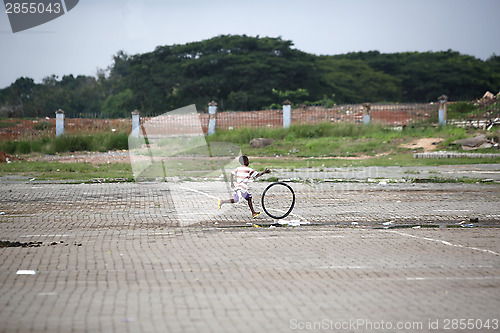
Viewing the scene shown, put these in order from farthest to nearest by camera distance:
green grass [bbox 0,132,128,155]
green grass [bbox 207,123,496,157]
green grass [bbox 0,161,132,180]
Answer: green grass [bbox 0,132,128,155] < green grass [bbox 207,123,496,157] < green grass [bbox 0,161,132,180]

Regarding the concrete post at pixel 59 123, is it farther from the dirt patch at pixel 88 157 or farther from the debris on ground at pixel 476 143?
the debris on ground at pixel 476 143

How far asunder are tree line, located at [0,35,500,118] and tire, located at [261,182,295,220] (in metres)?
44.2

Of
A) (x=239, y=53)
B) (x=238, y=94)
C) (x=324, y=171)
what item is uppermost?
(x=239, y=53)

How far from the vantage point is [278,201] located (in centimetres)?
1248

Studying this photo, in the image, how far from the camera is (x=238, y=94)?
2450 inches

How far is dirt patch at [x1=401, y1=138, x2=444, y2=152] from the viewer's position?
2869cm

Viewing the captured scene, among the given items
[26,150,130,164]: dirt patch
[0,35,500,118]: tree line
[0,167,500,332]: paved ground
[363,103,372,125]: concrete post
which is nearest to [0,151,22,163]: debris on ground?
[26,150,130,164]: dirt patch

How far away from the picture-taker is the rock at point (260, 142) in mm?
31891

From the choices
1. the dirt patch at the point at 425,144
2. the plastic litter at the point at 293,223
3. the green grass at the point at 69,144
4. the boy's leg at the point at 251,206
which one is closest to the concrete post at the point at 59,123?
the green grass at the point at 69,144

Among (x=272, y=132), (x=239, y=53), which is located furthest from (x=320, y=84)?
(x=272, y=132)

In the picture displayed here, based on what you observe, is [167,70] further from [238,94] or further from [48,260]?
[48,260]

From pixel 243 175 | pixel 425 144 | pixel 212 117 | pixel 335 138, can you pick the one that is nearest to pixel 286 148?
pixel 335 138

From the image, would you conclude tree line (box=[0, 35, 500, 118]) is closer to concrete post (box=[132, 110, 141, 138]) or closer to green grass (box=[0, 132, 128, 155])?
concrete post (box=[132, 110, 141, 138])

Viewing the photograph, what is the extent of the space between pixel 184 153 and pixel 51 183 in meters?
12.8
